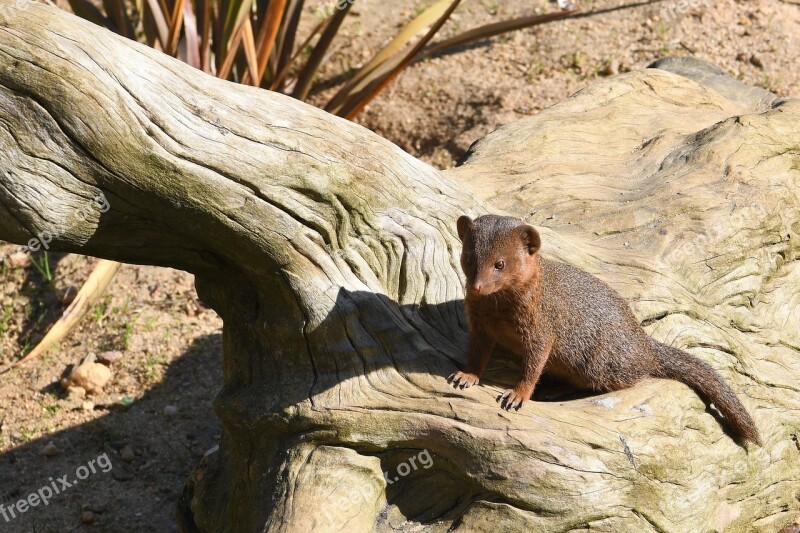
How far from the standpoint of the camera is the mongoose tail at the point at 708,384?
11.1 ft

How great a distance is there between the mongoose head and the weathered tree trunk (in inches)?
17.2

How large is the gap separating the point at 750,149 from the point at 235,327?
2915 mm

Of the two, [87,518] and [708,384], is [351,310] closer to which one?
[708,384]

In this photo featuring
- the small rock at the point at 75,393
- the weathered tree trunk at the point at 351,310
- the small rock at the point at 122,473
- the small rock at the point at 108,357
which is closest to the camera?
the weathered tree trunk at the point at 351,310

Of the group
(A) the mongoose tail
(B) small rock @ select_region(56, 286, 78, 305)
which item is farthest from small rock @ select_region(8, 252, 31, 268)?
(A) the mongoose tail

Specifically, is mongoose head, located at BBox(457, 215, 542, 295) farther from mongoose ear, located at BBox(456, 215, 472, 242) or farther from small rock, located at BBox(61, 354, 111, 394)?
small rock, located at BBox(61, 354, 111, 394)

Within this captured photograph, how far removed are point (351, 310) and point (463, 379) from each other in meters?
0.52

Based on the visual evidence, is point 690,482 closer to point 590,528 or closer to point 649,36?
point 590,528

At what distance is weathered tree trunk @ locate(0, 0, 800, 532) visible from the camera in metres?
3.01

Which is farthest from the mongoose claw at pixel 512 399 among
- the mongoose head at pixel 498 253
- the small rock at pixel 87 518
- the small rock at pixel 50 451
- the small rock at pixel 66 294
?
the small rock at pixel 66 294

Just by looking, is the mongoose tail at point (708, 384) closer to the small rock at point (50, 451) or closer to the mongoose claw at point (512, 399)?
the mongoose claw at point (512, 399)

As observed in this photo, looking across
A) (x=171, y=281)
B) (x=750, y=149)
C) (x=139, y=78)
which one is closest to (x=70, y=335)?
(x=171, y=281)

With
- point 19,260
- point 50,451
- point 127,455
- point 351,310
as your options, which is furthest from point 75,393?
point 351,310

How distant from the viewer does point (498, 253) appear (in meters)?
3.14
